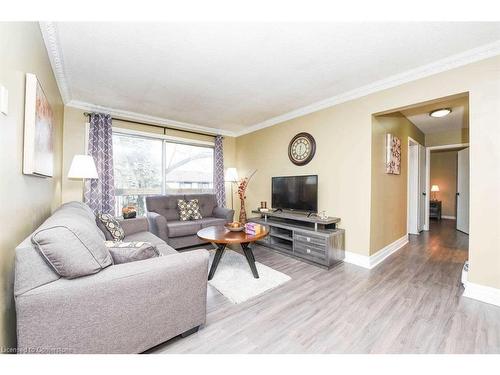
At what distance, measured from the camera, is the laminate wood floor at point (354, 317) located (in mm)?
1407

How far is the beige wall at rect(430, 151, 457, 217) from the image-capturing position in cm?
654

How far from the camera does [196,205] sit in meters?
3.95

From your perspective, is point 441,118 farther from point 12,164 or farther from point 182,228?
point 12,164

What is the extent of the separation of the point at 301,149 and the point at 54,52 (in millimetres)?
3281

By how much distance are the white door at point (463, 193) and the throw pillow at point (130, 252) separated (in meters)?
6.24

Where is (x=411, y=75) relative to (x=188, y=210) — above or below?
above

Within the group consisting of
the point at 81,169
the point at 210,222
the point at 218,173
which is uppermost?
the point at 218,173

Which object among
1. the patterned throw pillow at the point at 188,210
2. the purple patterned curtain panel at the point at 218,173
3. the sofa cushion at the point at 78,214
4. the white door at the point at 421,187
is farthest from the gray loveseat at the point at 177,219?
the white door at the point at 421,187

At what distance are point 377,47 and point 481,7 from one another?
1068 millimetres

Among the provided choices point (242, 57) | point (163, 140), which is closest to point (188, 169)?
point (163, 140)

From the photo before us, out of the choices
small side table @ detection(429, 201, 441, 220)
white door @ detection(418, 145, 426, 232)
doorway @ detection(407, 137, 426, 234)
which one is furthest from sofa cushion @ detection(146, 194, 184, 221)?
small side table @ detection(429, 201, 441, 220)

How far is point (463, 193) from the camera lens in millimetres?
4750

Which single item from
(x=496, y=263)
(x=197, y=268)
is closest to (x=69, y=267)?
(x=197, y=268)

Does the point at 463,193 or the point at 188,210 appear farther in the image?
the point at 463,193
